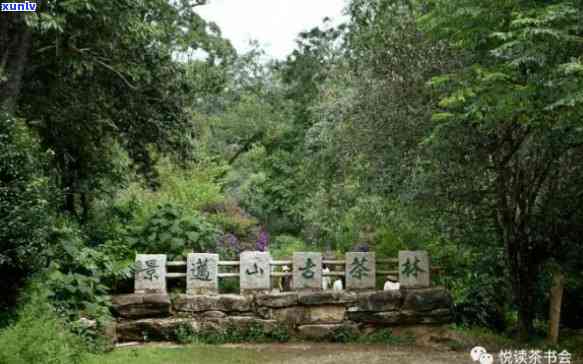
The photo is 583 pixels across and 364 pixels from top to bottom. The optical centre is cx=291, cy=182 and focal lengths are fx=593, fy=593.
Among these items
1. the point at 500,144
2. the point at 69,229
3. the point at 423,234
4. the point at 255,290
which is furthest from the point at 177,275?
the point at 500,144

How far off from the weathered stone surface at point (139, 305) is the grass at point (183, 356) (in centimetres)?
68

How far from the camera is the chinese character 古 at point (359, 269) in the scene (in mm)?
9688

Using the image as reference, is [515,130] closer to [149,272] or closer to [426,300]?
[426,300]

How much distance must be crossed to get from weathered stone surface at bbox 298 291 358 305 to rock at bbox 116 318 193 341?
1962 mm

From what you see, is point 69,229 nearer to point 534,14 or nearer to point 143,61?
point 143,61

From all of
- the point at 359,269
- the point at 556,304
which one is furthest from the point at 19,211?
the point at 556,304

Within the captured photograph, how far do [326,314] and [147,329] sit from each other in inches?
110

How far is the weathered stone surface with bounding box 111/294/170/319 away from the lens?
8.93 metres

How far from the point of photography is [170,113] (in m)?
10.5

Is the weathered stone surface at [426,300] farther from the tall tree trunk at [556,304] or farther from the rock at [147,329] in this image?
the rock at [147,329]

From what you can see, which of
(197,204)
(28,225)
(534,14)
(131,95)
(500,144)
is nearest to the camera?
(534,14)

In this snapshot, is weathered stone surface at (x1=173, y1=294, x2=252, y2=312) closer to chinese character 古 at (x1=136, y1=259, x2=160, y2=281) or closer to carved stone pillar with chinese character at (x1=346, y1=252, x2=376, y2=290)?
chinese character 古 at (x1=136, y1=259, x2=160, y2=281)

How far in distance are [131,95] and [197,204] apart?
5.90 metres

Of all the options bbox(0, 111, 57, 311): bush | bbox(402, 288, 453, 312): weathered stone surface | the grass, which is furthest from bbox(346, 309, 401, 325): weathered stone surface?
bbox(0, 111, 57, 311): bush
